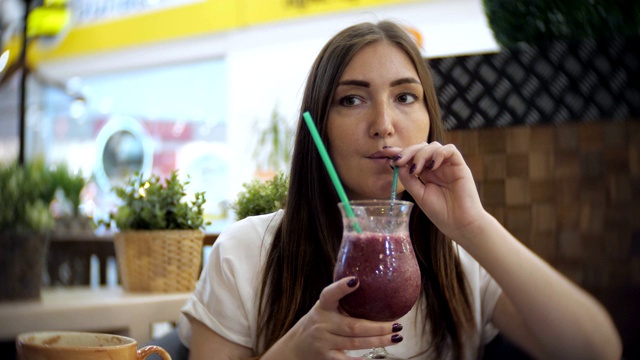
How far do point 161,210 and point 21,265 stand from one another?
0.49 m

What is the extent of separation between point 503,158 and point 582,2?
37cm

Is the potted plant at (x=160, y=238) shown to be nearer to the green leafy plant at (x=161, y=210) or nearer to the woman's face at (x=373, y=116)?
the green leafy plant at (x=161, y=210)

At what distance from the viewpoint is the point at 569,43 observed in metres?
1.37

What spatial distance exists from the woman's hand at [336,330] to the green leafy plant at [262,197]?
2.97 feet

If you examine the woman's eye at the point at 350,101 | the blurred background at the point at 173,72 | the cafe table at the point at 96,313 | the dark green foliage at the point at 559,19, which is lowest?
the cafe table at the point at 96,313

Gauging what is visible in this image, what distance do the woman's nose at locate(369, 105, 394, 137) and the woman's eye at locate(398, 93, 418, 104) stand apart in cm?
7

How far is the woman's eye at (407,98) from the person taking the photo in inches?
63.8

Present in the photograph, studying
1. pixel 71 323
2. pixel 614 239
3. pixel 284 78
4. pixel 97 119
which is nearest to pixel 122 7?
pixel 97 119

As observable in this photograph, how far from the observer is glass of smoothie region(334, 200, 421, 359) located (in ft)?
3.96

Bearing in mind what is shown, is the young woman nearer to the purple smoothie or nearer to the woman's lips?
the woman's lips

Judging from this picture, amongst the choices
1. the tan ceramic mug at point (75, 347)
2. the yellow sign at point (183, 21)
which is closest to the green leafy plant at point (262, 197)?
the tan ceramic mug at point (75, 347)

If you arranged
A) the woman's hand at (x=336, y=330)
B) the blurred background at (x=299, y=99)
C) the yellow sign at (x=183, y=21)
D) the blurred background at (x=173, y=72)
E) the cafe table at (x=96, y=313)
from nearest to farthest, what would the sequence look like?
the woman's hand at (x=336, y=330) < the blurred background at (x=299, y=99) < the cafe table at (x=96, y=313) < the blurred background at (x=173, y=72) < the yellow sign at (x=183, y=21)

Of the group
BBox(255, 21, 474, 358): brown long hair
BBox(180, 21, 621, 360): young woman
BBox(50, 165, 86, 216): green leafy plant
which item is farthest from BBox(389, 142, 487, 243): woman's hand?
BBox(50, 165, 86, 216): green leafy plant

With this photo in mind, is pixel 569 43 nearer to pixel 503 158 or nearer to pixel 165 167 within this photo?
pixel 503 158
